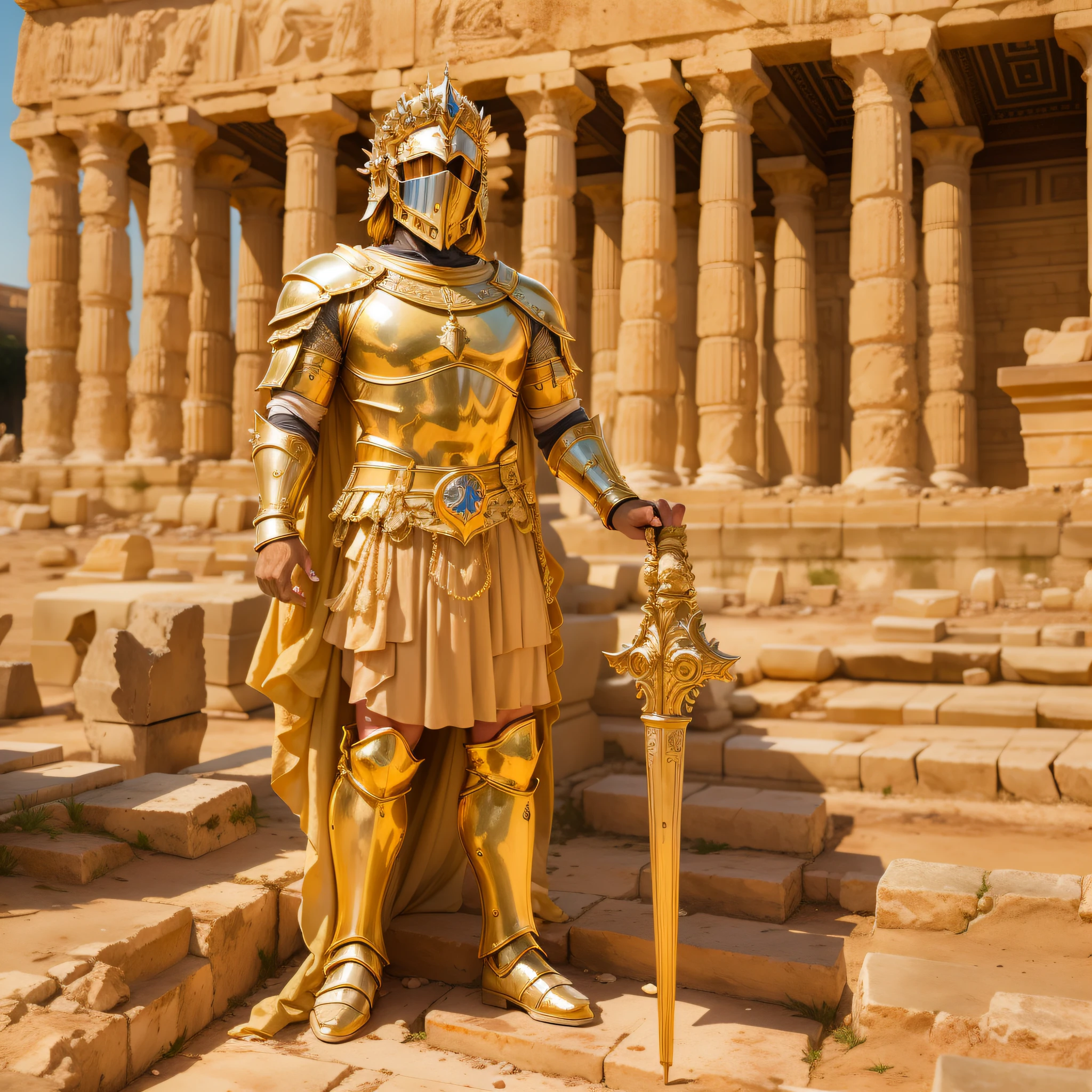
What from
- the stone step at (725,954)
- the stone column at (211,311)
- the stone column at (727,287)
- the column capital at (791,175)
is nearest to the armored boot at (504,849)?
the stone step at (725,954)

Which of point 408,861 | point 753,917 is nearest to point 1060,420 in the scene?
point 753,917

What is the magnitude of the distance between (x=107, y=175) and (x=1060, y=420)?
49.8ft

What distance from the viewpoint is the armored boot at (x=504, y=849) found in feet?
9.71

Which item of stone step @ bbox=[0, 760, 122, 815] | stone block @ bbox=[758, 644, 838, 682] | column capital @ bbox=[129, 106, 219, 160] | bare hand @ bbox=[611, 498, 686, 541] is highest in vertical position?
column capital @ bbox=[129, 106, 219, 160]

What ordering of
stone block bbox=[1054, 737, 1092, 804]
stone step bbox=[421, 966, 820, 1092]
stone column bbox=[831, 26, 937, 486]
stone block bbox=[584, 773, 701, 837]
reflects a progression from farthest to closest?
stone column bbox=[831, 26, 937, 486] → stone block bbox=[1054, 737, 1092, 804] → stone block bbox=[584, 773, 701, 837] → stone step bbox=[421, 966, 820, 1092]

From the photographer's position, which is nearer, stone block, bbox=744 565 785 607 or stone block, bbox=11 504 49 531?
stone block, bbox=744 565 785 607

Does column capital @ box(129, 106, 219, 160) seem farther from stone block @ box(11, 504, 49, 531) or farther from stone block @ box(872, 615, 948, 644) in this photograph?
stone block @ box(872, 615, 948, 644)

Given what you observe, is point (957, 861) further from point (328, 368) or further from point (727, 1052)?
point (328, 368)

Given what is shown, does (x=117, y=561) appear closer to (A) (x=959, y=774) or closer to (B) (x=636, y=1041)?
(A) (x=959, y=774)

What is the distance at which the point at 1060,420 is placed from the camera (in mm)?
11539

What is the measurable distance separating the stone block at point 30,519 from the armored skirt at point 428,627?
49.0 feet

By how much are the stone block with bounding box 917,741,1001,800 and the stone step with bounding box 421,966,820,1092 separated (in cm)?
234

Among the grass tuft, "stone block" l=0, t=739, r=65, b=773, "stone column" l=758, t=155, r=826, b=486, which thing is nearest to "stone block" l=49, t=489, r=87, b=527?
"stone column" l=758, t=155, r=826, b=486

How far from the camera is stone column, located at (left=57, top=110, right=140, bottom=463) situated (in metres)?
18.2
